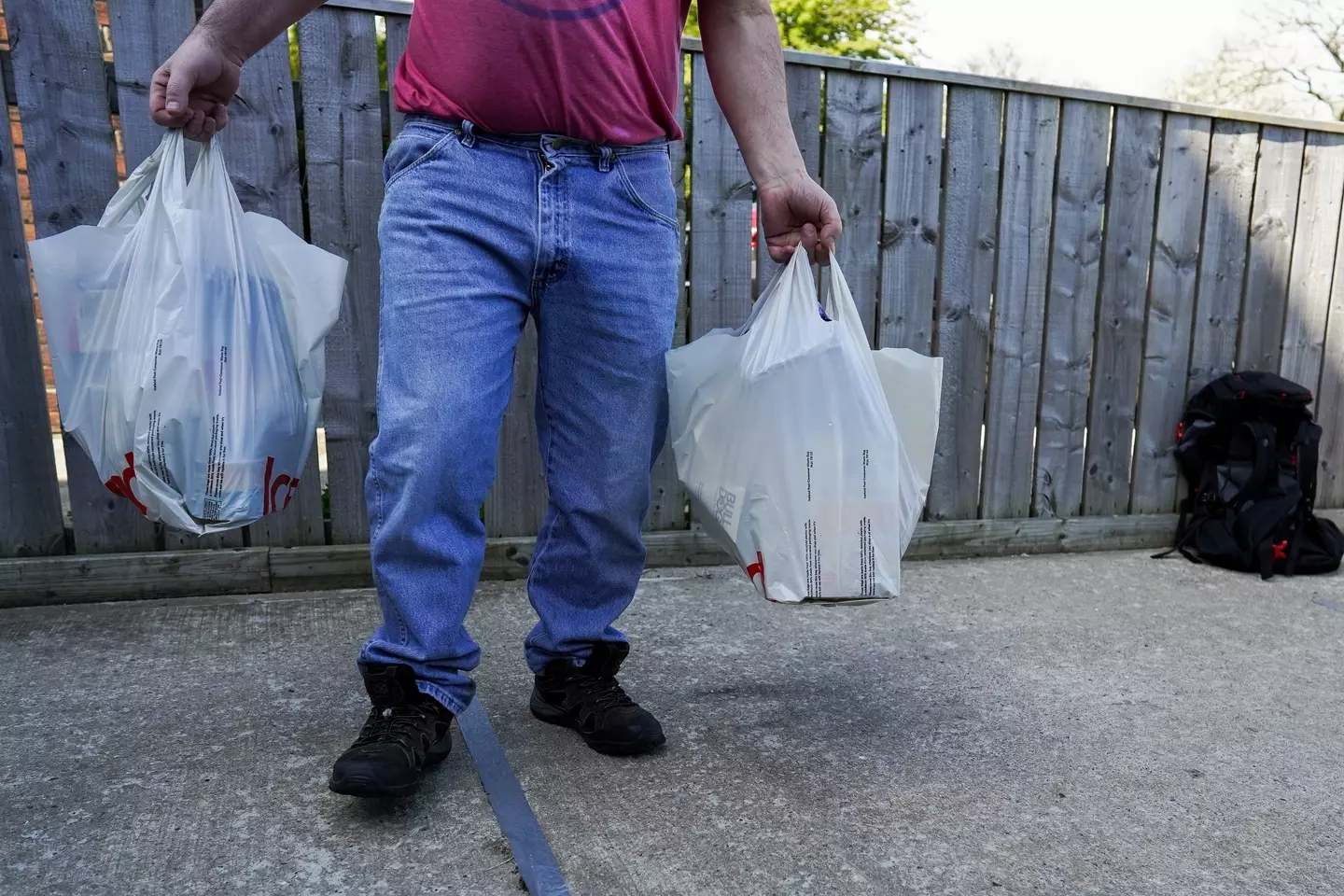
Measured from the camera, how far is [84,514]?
2.77 metres

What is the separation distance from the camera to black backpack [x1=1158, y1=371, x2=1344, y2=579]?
348cm

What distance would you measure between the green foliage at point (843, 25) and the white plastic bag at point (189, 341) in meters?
11.5

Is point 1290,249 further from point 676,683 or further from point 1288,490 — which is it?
point 676,683

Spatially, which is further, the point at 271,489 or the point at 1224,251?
the point at 1224,251

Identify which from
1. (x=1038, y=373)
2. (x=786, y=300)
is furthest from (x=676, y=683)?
(x=1038, y=373)

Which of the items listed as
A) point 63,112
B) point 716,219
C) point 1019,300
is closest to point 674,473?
point 716,219

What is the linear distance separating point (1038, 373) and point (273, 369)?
2.55m

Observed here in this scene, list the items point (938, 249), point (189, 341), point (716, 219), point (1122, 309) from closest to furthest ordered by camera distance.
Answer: point (189, 341) → point (716, 219) → point (938, 249) → point (1122, 309)

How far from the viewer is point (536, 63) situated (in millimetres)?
1784

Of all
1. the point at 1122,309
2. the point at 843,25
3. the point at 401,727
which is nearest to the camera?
the point at 401,727

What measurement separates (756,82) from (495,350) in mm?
757

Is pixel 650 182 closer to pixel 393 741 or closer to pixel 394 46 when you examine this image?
pixel 393 741

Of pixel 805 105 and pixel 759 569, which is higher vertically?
pixel 805 105

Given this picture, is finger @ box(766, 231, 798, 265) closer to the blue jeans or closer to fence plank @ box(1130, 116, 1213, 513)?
the blue jeans
